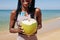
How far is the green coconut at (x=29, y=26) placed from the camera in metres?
1.87

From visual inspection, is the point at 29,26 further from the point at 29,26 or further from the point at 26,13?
the point at 26,13

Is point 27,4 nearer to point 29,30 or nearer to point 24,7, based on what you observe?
point 24,7

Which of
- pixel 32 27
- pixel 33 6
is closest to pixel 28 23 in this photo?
pixel 32 27

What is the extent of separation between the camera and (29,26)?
6.12ft

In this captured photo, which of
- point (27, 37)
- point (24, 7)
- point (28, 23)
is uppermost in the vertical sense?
point (24, 7)

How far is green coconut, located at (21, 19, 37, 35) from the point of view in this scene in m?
1.87

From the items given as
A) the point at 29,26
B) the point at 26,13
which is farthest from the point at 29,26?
the point at 26,13

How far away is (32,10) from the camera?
1940 mm

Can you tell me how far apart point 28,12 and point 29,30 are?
6.7 inches

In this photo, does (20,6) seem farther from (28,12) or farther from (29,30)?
(29,30)

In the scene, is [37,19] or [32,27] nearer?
[32,27]

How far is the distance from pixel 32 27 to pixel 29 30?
0.04 meters

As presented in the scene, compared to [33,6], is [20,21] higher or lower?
lower

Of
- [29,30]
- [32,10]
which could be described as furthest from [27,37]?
[32,10]
